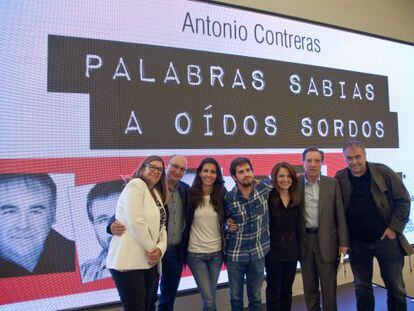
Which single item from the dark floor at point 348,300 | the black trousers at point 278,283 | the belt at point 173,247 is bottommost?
the dark floor at point 348,300

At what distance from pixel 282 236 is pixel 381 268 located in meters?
0.75

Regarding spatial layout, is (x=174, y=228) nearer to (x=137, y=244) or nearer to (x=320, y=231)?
(x=137, y=244)

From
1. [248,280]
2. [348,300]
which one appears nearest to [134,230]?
[248,280]

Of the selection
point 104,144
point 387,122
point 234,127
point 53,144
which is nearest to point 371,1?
point 387,122

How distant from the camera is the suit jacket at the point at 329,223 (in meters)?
2.16

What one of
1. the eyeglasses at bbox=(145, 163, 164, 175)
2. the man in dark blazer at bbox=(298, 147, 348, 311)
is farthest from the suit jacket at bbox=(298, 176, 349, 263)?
the eyeglasses at bbox=(145, 163, 164, 175)

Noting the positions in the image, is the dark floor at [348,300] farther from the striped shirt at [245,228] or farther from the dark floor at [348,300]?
the striped shirt at [245,228]

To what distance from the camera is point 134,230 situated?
5.73 feet

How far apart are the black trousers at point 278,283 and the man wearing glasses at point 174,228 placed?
540mm

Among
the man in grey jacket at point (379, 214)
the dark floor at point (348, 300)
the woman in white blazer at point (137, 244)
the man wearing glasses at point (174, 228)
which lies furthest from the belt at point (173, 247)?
the dark floor at point (348, 300)

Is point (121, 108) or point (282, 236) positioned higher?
point (121, 108)

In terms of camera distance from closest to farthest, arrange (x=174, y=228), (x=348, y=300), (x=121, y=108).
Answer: (x=174, y=228)
(x=121, y=108)
(x=348, y=300)

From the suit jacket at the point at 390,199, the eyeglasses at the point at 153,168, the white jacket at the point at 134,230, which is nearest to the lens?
the white jacket at the point at 134,230

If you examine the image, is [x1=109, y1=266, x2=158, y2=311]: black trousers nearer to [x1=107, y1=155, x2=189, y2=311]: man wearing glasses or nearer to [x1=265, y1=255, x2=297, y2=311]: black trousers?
[x1=107, y1=155, x2=189, y2=311]: man wearing glasses
